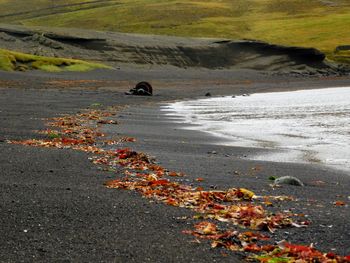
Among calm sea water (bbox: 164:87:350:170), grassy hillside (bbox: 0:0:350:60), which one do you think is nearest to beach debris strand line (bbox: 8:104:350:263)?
calm sea water (bbox: 164:87:350:170)

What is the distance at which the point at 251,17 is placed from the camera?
146 meters

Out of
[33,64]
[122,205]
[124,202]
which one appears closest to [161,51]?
[33,64]

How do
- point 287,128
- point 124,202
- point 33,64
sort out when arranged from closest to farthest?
1. point 124,202
2. point 287,128
3. point 33,64

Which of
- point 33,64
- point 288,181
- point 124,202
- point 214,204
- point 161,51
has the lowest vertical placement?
point 288,181

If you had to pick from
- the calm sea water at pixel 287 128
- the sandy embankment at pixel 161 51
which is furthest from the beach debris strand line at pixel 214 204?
the sandy embankment at pixel 161 51

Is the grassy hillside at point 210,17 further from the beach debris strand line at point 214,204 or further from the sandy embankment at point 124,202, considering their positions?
the beach debris strand line at point 214,204

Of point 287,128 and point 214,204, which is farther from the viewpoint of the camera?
point 287,128

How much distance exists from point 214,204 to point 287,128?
1514 centimetres

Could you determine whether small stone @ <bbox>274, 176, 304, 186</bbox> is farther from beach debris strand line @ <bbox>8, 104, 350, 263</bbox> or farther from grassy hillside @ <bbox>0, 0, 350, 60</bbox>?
grassy hillside @ <bbox>0, 0, 350, 60</bbox>

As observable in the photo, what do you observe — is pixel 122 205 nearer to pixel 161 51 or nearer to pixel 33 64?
pixel 33 64

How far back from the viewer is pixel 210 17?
476ft

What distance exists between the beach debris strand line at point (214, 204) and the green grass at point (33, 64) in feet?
143

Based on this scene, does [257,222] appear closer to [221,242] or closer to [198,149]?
[221,242]

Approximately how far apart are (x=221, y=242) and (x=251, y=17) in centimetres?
14452
